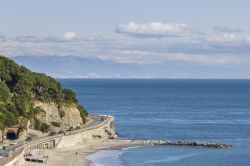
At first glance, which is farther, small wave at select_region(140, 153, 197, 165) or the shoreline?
small wave at select_region(140, 153, 197, 165)

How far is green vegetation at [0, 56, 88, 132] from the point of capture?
438ft

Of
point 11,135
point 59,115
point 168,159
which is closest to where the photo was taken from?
point 168,159

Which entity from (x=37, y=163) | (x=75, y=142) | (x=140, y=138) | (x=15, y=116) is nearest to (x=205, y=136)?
(x=140, y=138)

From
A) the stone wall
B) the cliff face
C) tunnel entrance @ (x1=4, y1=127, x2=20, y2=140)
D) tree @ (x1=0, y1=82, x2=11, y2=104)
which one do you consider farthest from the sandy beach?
tree @ (x1=0, y1=82, x2=11, y2=104)

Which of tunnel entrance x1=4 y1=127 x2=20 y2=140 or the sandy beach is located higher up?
tunnel entrance x1=4 y1=127 x2=20 y2=140

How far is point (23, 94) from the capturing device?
459ft

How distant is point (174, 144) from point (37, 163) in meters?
43.0

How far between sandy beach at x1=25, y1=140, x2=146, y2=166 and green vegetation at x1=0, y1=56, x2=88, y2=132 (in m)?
11.9

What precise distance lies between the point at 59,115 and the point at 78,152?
23968 mm

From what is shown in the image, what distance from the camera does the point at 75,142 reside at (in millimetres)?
133250

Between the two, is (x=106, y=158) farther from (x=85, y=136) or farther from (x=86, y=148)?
(x=85, y=136)

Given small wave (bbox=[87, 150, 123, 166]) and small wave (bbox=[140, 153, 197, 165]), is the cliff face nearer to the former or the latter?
small wave (bbox=[87, 150, 123, 166])

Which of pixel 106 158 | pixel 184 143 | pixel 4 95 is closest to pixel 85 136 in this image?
pixel 4 95

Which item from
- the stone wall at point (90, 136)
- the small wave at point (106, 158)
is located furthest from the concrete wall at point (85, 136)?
the small wave at point (106, 158)
